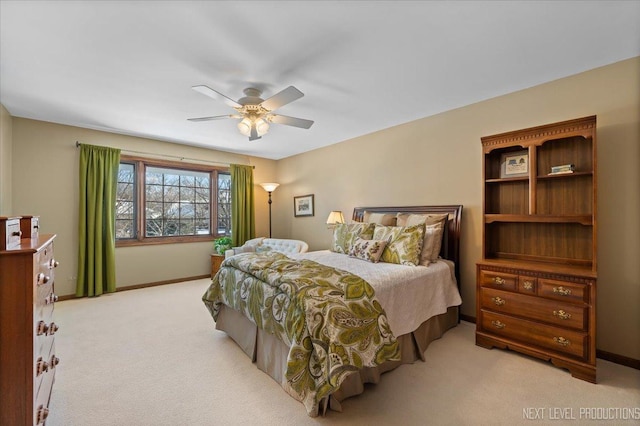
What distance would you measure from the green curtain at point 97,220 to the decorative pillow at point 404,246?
414cm

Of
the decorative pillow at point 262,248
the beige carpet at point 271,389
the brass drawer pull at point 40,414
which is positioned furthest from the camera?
the decorative pillow at point 262,248

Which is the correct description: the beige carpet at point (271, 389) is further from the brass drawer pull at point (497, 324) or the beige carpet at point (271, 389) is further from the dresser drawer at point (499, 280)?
the dresser drawer at point (499, 280)

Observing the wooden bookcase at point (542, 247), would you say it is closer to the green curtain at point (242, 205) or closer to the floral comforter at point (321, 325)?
the floral comforter at point (321, 325)

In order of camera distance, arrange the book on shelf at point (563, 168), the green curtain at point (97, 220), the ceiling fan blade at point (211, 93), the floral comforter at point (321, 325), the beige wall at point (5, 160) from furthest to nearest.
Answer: the green curtain at point (97, 220) < the beige wall at point (5, 160) < the book on shelf at point (563, 168) < the ceiling fan blade at point (211, 93) < the floral comforter at point (321, 325)

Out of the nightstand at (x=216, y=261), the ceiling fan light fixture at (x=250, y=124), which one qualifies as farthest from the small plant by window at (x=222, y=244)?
the ceiling fan light fixture at (x=250, y=124)

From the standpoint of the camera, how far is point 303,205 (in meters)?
5.82

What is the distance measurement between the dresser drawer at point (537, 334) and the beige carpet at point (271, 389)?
180 mm

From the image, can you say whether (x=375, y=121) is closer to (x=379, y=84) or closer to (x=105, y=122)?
(x=379, y=84)

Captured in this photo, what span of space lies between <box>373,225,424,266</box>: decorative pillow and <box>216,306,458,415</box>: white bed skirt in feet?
2.01

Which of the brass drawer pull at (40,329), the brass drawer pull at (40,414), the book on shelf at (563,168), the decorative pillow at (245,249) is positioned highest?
the book on shelf at (563,168)

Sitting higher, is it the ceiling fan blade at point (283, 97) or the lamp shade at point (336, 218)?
the ceiling fan blade at point (283, 97)

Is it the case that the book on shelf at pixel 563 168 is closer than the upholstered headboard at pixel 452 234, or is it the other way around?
the book on shelf at pixel 563 168

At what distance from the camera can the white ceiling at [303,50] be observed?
181 centimetres

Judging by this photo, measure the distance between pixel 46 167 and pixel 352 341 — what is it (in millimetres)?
4832
